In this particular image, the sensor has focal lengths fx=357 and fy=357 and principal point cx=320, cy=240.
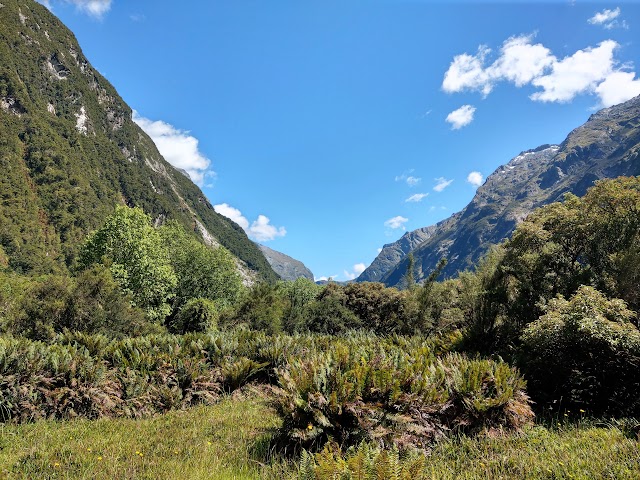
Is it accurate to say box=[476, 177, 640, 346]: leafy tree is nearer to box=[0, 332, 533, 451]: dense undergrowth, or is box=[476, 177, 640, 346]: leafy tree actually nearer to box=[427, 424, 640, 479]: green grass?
box=[0, 332, 533, 451]: dense undergrowth

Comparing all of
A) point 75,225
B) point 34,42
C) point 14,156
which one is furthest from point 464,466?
point 34,42

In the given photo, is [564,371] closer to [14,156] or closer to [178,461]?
[178,461]

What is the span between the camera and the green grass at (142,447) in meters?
4.27

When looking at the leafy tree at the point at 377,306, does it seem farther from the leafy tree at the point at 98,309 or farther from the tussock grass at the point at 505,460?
the tussock grass at the point at 505,460

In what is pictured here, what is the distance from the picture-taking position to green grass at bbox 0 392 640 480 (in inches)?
162

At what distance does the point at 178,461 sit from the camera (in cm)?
460

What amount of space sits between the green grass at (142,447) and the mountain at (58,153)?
95.0 m

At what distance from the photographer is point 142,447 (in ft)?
17.3

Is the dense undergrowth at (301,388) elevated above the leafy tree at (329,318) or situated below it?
above

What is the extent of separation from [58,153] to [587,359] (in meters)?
144

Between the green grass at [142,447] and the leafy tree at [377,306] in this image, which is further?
the leafy tree at [377,306]

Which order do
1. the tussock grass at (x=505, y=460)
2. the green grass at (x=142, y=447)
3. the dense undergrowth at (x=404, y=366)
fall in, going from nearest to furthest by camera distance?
1. the tussock grass at (x=505, y=460)
2. the green grass at (x=142, y=447)
3. the dense undergrowth at (x=404, y=366)

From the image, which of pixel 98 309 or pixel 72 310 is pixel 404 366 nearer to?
pixel 98 309

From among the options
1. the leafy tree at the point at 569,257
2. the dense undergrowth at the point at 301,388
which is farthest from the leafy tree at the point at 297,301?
the dense undergrowth at the point at 301,388
